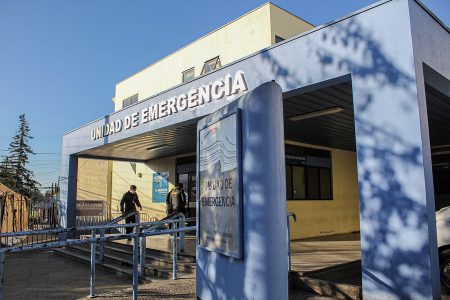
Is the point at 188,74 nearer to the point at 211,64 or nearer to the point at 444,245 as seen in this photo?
the point at 211,64

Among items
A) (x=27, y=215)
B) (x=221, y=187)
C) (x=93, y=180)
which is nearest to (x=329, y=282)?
(x=221, y=187)

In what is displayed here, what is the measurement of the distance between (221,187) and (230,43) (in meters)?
10.9

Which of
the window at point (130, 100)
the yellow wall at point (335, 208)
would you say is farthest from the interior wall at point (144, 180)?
the yellow wall at point (335, 208)

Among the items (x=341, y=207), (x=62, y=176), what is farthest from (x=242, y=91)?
(x=62, y=176)

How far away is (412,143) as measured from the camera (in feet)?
14.6

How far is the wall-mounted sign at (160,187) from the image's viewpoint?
15.7 m

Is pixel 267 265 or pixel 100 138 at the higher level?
pixel 100 138

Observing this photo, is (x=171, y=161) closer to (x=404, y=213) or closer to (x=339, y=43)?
(x=339, y=43)

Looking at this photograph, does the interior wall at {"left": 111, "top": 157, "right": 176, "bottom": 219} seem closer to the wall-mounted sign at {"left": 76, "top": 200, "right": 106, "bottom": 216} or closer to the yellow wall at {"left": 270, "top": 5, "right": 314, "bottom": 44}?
the wall-mounted sign at {"left": 76, "top": 200, "right": 106, "bottom": 216}

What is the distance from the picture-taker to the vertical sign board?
11.5 feet

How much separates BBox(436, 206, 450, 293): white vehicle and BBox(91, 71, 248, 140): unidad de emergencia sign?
3747 mm

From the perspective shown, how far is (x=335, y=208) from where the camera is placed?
13328 millimetres

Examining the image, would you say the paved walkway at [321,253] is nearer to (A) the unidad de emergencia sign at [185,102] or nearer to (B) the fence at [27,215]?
(A) the unidad de emergencia sign at [185,102]

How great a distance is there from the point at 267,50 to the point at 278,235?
4332 millimetres
